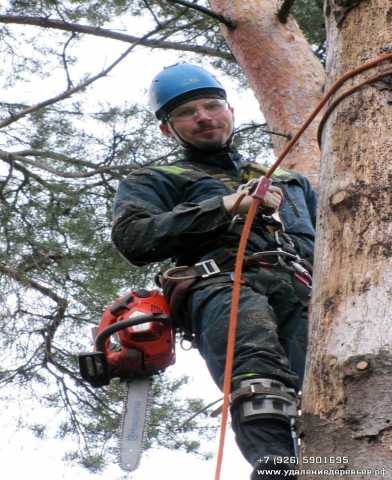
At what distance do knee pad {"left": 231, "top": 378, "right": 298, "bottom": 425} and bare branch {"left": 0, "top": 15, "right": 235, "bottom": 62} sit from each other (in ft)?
11.2

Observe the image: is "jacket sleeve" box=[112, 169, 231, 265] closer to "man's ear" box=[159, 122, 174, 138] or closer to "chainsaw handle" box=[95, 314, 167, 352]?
"chainsaw handle" box=[95, 314, 167, 352]

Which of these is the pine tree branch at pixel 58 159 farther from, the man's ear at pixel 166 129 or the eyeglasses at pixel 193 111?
the eyeglasses at pixel 193 111

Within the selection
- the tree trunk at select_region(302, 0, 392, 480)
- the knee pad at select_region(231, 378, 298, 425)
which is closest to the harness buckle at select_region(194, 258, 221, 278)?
the knee pad at select_region(231, 378, 298, 425)

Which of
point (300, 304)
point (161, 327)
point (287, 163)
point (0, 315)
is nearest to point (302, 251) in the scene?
point (300, 304)

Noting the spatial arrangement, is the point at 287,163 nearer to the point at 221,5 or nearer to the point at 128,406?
the point at 221,5

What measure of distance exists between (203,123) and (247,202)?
72 centimetres

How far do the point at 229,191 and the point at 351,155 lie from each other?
3.19 feet

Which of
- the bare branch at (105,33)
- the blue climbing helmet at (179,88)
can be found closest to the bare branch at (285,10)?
the bare branch at (105,33)

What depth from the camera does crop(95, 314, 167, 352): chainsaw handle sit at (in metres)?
2.55

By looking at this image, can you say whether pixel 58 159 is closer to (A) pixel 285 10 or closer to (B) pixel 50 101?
(B) pixel 50 101

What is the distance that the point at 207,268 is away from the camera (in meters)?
2.47

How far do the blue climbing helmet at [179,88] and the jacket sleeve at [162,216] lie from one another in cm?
42

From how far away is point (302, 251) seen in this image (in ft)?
8.86

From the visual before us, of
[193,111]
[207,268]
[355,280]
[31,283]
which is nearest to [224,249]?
[207,268]
